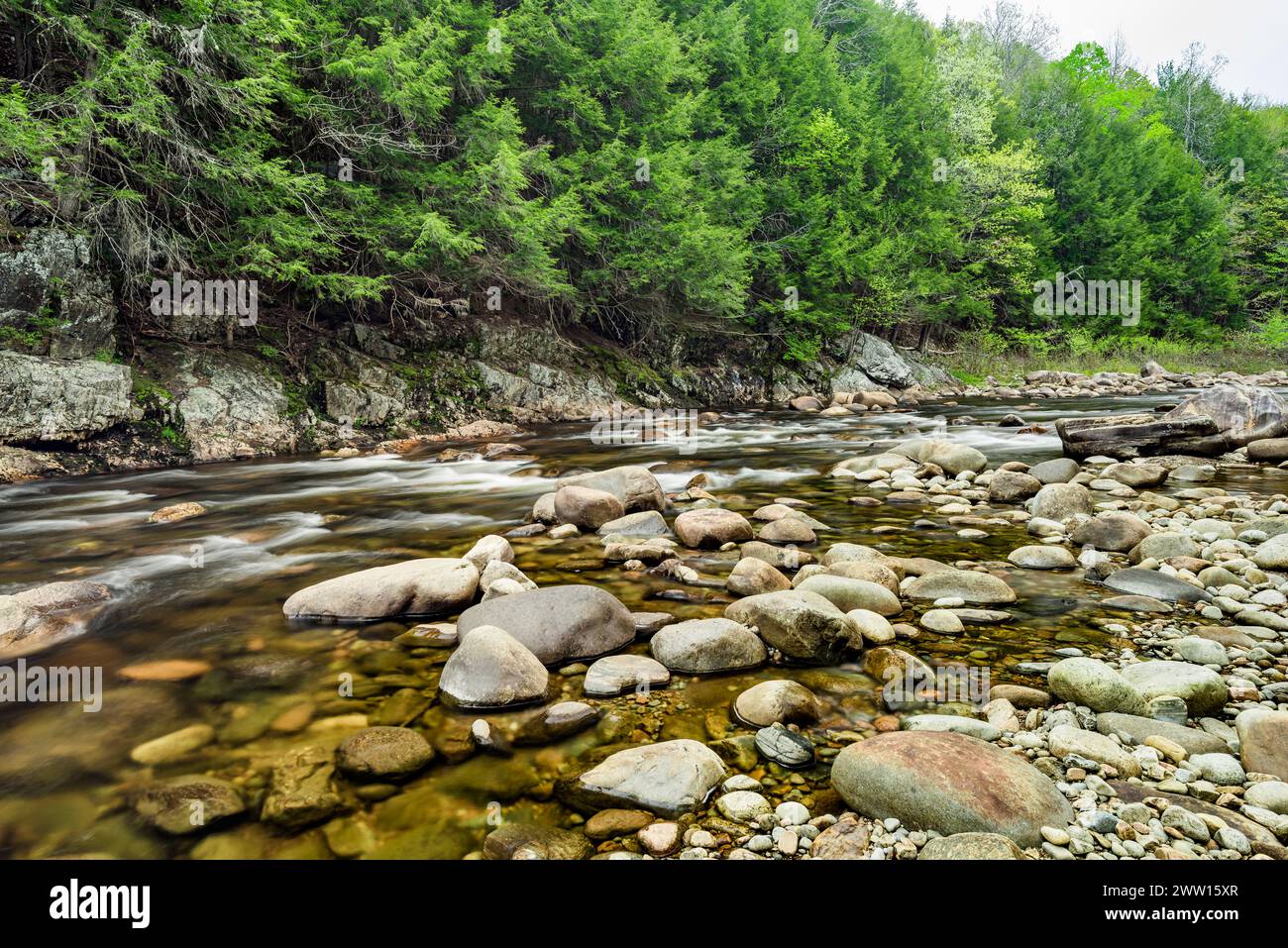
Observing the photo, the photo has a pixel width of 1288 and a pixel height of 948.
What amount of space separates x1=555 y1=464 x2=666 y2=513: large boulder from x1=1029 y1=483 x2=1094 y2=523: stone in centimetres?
355

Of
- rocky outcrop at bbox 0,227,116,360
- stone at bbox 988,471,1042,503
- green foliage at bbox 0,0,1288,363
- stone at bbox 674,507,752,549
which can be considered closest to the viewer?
stone at bbox 674,507,752,549

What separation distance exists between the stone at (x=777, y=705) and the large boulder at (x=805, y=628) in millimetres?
456

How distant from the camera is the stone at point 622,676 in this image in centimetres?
278

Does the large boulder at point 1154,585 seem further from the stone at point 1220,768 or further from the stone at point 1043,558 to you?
the stone at point 1220,768

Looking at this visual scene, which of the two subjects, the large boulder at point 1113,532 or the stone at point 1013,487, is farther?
the stone at point 1013,487

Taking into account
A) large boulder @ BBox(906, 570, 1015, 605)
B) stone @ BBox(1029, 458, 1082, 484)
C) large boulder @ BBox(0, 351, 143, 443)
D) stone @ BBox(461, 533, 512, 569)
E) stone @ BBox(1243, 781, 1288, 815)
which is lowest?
stone @ BBox(1243, 781, 1288, 815)

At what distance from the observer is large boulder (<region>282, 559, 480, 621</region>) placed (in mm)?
3672

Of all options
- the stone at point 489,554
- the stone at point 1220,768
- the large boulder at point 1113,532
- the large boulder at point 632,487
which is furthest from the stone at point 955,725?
the large boulder at point 632,487

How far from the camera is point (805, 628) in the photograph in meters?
3.03

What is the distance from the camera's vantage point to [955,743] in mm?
2023

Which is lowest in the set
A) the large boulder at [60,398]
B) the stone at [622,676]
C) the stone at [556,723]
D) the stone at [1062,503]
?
the stone at [556,723]

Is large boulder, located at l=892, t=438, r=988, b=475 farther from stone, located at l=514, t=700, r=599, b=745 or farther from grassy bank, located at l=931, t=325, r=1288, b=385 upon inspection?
grassy bank, located at l=931, t=325, r=1288, b=385

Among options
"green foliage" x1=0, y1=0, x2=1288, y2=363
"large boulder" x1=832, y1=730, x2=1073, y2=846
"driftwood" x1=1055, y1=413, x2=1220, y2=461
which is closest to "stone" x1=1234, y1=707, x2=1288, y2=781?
"large boulder" x1=832, y1=730, x2=1073, y2=846

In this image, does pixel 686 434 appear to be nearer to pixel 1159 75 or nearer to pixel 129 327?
pixel 129 327
